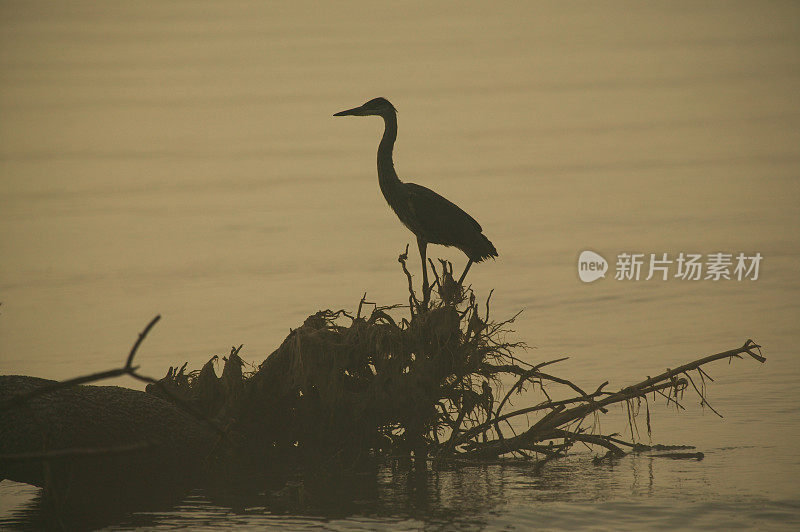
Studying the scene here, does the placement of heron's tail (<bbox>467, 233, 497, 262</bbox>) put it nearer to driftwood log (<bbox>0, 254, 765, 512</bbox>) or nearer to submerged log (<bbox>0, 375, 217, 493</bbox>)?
driftwood log (<bbox>0, 254, 765, 512</bbox>)

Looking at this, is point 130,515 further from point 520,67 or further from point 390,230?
point 520,67

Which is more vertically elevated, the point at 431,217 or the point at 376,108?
the point at 376,108

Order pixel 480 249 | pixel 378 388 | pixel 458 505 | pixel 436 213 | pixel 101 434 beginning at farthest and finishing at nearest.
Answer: pixel 480 249, pixel 436 213, pixel 378 388, pixel 101 434, pixel 458 505

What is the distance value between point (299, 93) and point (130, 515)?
3423 centimetres

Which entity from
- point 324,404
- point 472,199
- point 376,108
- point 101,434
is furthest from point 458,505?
point 472,199

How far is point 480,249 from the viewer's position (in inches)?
536

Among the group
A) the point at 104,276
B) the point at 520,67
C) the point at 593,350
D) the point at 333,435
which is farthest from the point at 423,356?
the point at 520,67

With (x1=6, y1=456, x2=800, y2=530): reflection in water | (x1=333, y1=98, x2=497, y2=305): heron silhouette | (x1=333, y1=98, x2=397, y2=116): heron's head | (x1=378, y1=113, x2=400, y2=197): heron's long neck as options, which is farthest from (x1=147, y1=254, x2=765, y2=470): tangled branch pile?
(x1=333, y1=98, x2=397, y2=116): heron's head

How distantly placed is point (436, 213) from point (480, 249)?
67 cm

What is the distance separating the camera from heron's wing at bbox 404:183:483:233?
527 inches

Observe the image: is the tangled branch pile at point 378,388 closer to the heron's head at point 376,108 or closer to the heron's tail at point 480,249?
the heron's tail at point 480,249

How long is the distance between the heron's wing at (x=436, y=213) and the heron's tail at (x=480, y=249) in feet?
0.49

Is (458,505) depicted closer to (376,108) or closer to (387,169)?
(387,169)

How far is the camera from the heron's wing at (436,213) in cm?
1339
